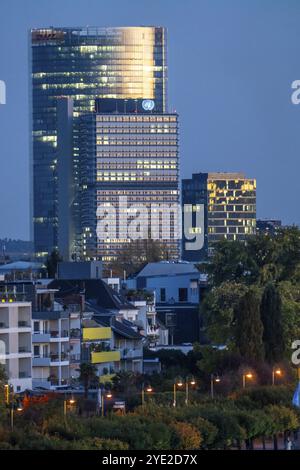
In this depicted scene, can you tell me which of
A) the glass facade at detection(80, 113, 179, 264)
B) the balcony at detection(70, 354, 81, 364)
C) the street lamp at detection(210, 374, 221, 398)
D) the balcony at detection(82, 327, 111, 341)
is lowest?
the street lamp at detection(210, 374, 221, 398)

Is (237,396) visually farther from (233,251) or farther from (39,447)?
(233,251)

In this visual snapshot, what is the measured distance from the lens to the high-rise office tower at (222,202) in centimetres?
18125

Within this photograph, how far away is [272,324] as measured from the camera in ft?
213

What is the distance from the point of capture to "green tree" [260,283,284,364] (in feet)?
211

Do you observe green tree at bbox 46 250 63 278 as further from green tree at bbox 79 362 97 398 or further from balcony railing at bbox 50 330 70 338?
green tree at bbox 79 362 97 398

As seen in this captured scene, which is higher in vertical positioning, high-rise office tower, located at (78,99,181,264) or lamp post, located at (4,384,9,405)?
high-rise office tower, located at (78,99,181,264)

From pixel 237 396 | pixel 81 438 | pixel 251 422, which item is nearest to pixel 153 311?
pixel 237 396

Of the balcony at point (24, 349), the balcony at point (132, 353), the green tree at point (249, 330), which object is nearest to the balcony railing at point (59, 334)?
the balcony at point (24, 349)

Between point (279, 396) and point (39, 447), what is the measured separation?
15.6 metres

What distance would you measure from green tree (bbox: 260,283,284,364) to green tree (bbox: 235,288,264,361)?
1.05ft

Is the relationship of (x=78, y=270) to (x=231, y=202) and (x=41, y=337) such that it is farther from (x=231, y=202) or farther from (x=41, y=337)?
(x=231, y=202)

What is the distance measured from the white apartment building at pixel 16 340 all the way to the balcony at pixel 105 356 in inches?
249

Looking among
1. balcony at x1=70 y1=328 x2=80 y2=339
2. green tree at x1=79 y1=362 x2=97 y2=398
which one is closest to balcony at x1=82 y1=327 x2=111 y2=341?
balcony at x1=70 y1=328 x2=80 y2=339

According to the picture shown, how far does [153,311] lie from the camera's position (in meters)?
83.0
